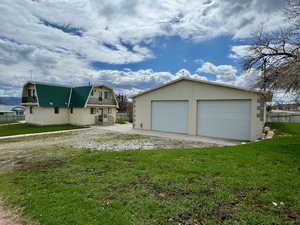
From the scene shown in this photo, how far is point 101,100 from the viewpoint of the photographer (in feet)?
68.4

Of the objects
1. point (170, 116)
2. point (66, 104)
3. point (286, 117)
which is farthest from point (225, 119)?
point (66, 104)

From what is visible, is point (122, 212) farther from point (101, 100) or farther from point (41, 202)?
point (101, 100)

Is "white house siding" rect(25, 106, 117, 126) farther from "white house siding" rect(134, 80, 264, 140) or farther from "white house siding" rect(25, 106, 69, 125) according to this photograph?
"white house siding" rect(134, 80, 264, 140)

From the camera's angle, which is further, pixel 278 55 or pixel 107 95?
pixel 107 95

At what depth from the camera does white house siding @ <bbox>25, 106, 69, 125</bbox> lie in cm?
1853

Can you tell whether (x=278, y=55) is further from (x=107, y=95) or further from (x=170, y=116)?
(x=107, y=95)

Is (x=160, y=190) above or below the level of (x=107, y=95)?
below

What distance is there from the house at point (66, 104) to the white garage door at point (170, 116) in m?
8.65

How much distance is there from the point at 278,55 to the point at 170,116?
821cm

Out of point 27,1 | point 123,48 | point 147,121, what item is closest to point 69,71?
point 123,48

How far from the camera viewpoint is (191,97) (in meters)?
12.3

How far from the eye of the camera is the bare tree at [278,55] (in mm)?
7785

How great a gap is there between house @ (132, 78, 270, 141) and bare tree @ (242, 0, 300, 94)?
146 centimetres

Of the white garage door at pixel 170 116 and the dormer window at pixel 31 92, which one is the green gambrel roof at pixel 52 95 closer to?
the dormer window at pixel 31 92
